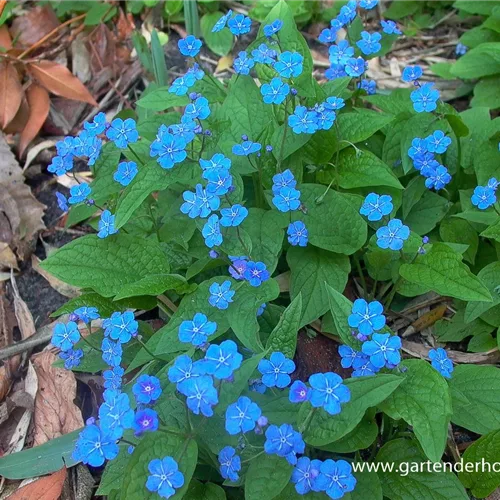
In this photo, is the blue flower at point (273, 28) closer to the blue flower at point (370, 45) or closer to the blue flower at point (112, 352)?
the blue flower at point (370, 45)

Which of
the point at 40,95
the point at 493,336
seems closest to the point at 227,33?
the point at 40,95

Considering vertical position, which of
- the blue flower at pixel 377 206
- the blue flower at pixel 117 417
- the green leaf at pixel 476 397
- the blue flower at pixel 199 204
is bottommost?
the green leaf at pixel 476 397

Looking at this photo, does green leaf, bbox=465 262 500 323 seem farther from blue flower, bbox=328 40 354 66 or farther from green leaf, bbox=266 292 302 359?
blue flower, bbox=328 40 354 66

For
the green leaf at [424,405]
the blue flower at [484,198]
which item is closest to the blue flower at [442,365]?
the green leaf at [424,405]

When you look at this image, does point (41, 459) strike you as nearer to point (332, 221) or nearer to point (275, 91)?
point (332, 221)

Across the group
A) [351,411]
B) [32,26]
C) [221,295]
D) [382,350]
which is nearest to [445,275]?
[382,350]

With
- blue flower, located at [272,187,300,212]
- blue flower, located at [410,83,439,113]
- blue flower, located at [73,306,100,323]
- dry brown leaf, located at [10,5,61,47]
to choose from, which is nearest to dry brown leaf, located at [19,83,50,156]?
dry brown leaf, located at [10,5,61,47]
